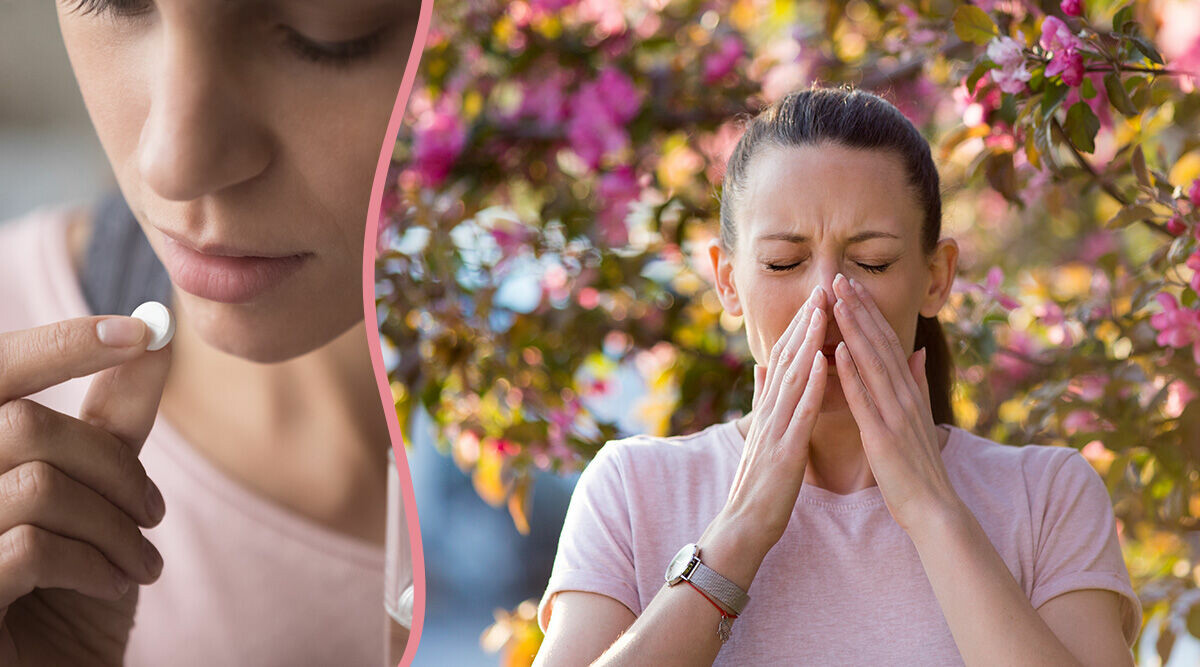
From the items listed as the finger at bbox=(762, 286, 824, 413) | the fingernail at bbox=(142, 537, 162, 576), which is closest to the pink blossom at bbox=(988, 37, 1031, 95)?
the finger at bbox=(762, 286, 824, 413)

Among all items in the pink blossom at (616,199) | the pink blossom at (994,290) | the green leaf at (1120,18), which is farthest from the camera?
the pink blossom at (616,199)

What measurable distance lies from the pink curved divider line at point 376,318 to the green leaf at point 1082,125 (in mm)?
875

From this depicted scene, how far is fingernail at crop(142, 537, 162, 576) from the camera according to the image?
86 centimetres

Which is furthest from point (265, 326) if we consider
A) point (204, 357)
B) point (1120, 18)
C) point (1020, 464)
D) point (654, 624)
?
point (1120, 18)

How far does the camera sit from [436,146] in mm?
2824

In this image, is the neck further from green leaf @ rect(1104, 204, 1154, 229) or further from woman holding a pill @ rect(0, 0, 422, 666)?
green leaf @ rect(1104, 204, 1154, 229)

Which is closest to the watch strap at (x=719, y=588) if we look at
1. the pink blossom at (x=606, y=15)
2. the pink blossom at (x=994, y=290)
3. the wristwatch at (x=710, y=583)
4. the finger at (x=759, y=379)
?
the wristwatch at (x=710, y=583)

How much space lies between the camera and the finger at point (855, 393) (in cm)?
118

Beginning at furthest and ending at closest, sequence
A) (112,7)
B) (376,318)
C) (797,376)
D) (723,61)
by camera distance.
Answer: (723,61)
(797,376)
(376,318)
(112,7)

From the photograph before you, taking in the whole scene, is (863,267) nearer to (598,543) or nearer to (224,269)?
(598,543)

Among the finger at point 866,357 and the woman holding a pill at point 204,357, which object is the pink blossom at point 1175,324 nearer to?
the finger at point 866,357

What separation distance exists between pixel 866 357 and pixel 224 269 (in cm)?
69

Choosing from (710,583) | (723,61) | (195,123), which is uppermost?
(195,123)

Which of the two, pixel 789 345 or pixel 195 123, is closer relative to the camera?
pixel 195 123
